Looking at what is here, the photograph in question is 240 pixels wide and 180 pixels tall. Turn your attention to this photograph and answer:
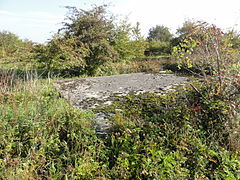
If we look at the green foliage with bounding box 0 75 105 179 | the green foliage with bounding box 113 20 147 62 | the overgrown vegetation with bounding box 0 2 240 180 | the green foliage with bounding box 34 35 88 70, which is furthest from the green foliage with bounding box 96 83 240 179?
the green foliage with bounding box 113 20 147 62

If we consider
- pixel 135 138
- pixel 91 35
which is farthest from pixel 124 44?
pixel 135 138

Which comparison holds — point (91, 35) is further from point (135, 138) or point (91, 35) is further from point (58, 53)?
point (135, 138)

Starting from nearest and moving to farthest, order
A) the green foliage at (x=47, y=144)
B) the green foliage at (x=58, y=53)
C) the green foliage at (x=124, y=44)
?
the green foliage at (x=47, y=144) → the green foliage at (x=58, y=53) → the green foliage at (x=124, y=44)

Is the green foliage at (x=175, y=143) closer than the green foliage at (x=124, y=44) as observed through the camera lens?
Yes

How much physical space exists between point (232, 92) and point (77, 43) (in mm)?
7221

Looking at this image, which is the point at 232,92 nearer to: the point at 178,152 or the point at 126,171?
the point at 178,152

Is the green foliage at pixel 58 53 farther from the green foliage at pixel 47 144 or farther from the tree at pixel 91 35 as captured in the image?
the green foliage at pixel 47 144

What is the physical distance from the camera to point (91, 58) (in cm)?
904

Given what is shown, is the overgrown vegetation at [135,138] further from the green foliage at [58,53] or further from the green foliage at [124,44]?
the green foliage at [124,44]

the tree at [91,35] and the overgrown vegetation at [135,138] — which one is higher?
the tree at [91,35]

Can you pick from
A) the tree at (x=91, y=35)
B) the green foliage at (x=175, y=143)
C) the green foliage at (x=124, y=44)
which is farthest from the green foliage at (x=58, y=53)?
the green foliage at (x=175, y=143)

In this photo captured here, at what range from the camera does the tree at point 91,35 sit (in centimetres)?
860

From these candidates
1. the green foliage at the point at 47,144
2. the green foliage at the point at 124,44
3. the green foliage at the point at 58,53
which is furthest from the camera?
the green foliage at the point at 124,44

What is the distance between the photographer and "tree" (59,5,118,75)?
28.2ft
